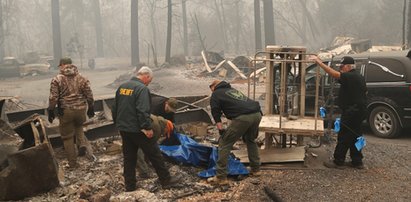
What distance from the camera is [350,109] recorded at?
736cm

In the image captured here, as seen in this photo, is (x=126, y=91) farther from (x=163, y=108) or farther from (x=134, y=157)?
(x=163, y=108)

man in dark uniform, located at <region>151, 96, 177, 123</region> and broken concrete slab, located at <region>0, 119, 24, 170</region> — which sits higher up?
man in dark uniform, located at <region>151, 96, 177, 123</region>

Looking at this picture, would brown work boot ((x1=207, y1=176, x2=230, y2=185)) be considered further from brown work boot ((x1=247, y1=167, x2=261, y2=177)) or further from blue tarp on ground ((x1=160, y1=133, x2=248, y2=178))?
brown work boot ((x1=247, y1=167, x2=261, y2=177))

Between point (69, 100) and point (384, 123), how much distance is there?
21.8ft

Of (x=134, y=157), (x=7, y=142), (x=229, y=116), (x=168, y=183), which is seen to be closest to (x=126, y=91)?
(x=134, y=157)

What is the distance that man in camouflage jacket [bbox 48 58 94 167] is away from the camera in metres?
7.45

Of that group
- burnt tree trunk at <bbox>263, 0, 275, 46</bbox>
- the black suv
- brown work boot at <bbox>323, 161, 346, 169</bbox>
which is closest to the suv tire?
the black suv

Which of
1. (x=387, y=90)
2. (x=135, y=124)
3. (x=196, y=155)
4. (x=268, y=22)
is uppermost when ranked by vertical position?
(x=268, y=22)

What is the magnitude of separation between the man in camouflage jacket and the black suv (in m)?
4.85

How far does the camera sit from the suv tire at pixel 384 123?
31.4ft

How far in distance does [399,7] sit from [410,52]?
89.8 feet

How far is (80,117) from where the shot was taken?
7.64 metres

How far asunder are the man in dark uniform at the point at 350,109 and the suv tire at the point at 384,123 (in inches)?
102

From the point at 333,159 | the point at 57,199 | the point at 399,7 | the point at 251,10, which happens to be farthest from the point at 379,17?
the point at 57,199
